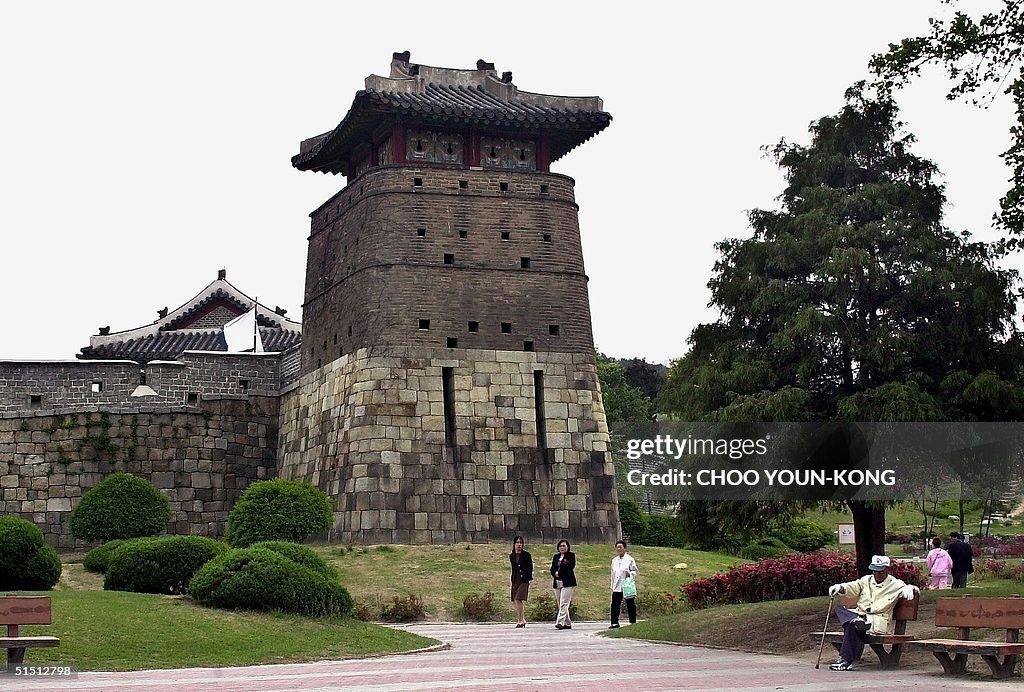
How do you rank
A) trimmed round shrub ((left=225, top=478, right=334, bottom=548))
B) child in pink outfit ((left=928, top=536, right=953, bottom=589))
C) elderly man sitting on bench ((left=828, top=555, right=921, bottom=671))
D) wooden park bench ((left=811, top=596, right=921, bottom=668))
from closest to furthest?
wooden park bench ((left=811, top=596, right=921, bottom=668)) < elderly man sitting on bench ((left=828, top=555, right=921, bottom=671)) < child in pink outfit ((left=928, top=536, right=953, bottom=589)) < trimmed round shrub ((left=225, top=478, right=334, bottom=548))

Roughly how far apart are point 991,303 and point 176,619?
428 inches

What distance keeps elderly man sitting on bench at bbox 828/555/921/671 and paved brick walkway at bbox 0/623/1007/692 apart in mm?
239

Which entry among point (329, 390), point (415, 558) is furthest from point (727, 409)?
point (329, 390)

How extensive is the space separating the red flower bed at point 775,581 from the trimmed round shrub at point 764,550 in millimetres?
15192

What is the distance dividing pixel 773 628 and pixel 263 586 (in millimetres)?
6639

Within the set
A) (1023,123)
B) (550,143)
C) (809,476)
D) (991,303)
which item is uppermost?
(550,143)

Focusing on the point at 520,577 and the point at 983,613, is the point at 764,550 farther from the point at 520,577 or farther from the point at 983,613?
the point at 983,613

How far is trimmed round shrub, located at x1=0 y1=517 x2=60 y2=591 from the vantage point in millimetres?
23578

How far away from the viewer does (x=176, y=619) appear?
19203 millimetres

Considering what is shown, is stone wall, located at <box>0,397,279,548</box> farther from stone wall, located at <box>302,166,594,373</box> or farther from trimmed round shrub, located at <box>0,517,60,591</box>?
trimmed round shrub, located at <box>0,517,60,591</box>

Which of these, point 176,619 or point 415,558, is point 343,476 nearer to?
point 415,558

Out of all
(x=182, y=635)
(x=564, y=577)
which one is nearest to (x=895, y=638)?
(x=182, y=635)

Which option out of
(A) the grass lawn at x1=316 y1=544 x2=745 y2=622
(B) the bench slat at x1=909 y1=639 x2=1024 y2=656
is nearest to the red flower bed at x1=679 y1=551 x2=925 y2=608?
(A) the grass lawn at x1=316 y1=544 x2=745 y2=622

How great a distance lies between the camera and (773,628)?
784 inches
